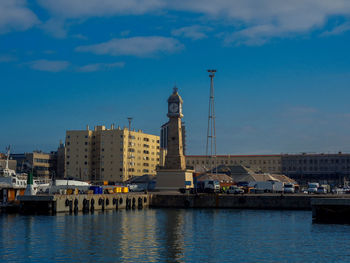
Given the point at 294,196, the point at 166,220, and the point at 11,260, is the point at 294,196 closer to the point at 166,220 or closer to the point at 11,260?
the point at 166,220

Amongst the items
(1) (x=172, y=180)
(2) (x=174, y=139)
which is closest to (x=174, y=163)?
(1) (x=172, y=180)

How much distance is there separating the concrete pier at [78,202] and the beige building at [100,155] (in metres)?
79.9

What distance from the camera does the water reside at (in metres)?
42.1

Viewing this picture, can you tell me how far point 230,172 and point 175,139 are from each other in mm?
43744

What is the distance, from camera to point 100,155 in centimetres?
18475

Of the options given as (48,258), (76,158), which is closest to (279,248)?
(48,258)

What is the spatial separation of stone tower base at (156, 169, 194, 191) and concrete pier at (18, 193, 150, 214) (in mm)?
18394

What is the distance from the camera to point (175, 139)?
122375 mm

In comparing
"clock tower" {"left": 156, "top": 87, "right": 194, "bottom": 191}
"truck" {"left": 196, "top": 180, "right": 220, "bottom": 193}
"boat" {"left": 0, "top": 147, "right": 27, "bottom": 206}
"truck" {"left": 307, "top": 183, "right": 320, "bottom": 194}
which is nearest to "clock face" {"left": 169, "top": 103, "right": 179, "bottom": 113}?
"clock tower" {"left": 156, "top": 87, "right": 194, "bottom": 191}

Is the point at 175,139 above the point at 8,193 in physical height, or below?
above

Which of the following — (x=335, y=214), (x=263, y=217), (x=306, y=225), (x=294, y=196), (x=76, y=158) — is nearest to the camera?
(x=306, y=225)

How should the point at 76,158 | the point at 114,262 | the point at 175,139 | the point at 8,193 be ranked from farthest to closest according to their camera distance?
the point at 76,158
the point at 175,139
the point at 8,193
the point at 114,262

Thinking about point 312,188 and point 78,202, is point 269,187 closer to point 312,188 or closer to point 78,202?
point 312,188

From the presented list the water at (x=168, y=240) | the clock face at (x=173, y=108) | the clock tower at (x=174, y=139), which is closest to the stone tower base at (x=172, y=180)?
the clock tower at (x=174, y=139)
